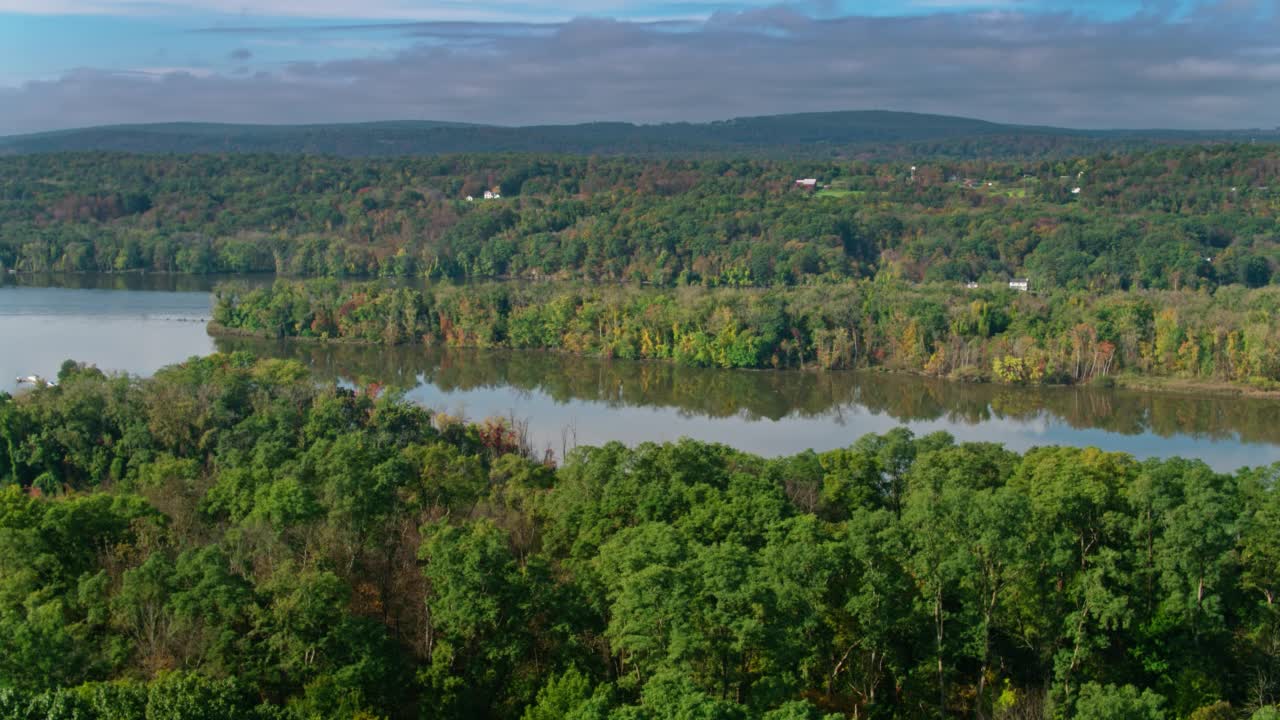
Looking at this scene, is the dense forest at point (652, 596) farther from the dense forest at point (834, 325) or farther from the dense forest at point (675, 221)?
the dense forest at point (675, 221)

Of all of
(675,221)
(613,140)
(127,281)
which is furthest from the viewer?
(613,140)

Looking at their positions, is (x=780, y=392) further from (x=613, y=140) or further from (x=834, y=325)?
(x=613, y=140)

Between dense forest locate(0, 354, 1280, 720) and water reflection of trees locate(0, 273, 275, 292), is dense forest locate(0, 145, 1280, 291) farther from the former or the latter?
dense forest locate(0, 354, 1280, 720)

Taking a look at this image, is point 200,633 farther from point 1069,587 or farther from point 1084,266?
point 1084,266

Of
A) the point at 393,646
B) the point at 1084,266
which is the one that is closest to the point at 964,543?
the point at 393,646

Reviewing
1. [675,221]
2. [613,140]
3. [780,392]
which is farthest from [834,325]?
[613,140]
